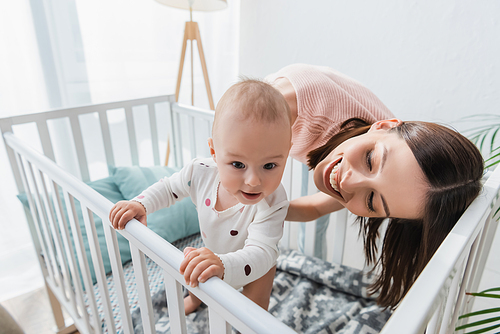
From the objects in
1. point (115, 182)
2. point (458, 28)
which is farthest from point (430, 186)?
point (115, 182)

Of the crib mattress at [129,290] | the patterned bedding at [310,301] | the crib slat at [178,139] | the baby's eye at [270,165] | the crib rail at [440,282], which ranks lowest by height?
the crib mattress at [129,290]

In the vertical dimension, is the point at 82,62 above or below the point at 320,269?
above

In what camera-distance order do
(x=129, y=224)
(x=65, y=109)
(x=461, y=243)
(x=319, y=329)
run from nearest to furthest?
(x=461, y=243), (x=129, y=224), (x=319, y=329), (x=65, y=109)

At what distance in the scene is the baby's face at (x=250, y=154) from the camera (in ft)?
1.80

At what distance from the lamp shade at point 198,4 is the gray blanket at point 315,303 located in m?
1.21

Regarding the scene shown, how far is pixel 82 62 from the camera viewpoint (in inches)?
57.6

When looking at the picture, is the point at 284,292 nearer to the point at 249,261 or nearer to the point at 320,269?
the point at 320,269

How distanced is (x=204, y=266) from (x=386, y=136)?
446mm

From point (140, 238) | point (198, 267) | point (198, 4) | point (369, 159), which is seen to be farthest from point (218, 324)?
point (198, 4)

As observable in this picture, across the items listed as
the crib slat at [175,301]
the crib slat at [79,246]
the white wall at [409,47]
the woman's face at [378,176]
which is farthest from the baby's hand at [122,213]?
the white wall at [409,47]

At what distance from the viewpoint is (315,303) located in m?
1.05

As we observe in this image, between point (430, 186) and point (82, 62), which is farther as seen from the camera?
point (82, 62)

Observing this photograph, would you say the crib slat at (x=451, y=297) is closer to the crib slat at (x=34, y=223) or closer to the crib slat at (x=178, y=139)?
the crib slat at (x=34, y=223)

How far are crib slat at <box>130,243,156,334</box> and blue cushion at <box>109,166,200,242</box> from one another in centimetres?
64
